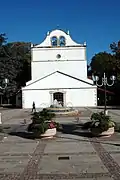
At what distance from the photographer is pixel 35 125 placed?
17.0 metres

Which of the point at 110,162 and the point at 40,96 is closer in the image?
the point at 110,162

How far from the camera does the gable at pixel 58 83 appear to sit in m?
59.3

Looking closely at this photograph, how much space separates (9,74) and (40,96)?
9928 millimetres

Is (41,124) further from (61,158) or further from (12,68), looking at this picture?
(12,68)

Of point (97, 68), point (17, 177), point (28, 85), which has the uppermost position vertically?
point (97, 68)

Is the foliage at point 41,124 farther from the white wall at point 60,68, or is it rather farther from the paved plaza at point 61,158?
the white wall at point 60,68

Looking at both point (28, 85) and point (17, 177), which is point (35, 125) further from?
point (28, 85)

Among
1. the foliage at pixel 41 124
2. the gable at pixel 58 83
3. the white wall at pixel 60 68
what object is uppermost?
the white wall at pixel 60 68

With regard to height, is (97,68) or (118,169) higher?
(97,68)

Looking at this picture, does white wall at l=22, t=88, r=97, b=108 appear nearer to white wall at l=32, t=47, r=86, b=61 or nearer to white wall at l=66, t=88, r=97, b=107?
white wall at l=66, t=88, r=97, b=107

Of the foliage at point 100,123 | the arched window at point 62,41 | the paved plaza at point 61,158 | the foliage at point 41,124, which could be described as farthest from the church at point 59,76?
the paved plaza at point 61,158

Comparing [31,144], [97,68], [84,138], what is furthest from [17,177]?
[97,68]

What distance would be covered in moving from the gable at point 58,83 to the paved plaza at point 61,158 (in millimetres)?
42540

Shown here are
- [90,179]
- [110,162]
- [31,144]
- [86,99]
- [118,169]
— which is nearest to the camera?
[90,179]
